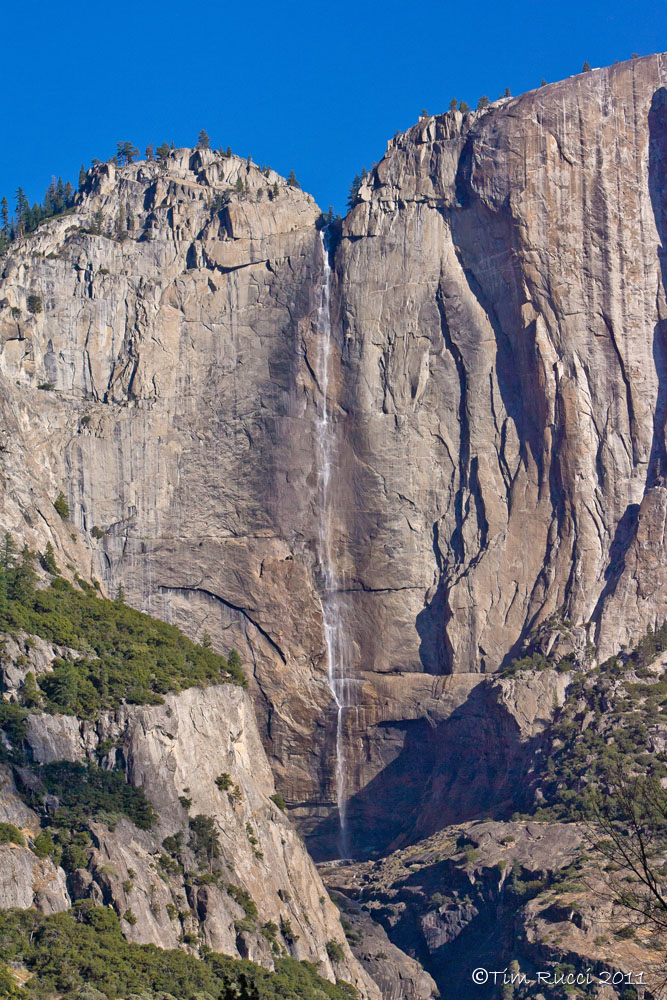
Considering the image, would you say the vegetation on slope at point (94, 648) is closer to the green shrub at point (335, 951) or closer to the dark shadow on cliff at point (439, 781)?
the dark shadow on cliff at point (439, 781)

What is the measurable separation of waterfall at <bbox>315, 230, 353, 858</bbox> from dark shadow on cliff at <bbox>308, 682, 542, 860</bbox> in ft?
4.06

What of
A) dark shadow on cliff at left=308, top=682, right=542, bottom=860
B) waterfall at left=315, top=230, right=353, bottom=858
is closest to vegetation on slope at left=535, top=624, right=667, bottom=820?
dark shadow on cliff at left=308, top=682, right=542, bottom=860

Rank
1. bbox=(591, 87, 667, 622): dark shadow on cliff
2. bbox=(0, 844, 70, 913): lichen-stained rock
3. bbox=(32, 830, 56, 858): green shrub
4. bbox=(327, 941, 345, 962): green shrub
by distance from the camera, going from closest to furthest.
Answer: bbox=(0, 844, 70, 913): lichen-stained rock, bbox=(32, 830, 56, 858): green shrub, bbox=(327, 941, 345, 962): green shrub, bbox=(591, 87, 667, 622): dark shadow on cliff

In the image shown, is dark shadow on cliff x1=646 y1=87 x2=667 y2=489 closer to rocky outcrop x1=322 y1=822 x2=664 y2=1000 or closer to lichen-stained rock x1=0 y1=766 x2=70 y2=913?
rocky outcrop x1=322 y1=822 x2=664 y2=1000

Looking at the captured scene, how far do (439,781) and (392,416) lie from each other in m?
20.1

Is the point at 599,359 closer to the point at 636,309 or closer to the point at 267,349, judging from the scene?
the point at 636,309

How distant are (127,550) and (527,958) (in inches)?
1297

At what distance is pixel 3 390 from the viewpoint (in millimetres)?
90062

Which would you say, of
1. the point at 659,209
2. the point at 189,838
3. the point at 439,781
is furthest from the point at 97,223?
the point at 189,838

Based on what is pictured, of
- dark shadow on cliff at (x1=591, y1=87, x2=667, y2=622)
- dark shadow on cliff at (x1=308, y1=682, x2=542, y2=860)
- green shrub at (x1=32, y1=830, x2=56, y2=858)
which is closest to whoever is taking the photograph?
green shrub at (x1=32, y1=830, x2=56, y2=858)

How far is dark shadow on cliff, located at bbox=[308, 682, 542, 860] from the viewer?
86562 millimetres

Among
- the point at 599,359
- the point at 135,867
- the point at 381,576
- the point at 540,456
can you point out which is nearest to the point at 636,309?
the point at 599,359

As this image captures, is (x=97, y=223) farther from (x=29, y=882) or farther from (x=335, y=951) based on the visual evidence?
(x=29, y=882)

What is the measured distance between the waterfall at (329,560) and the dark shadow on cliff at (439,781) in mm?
1237
